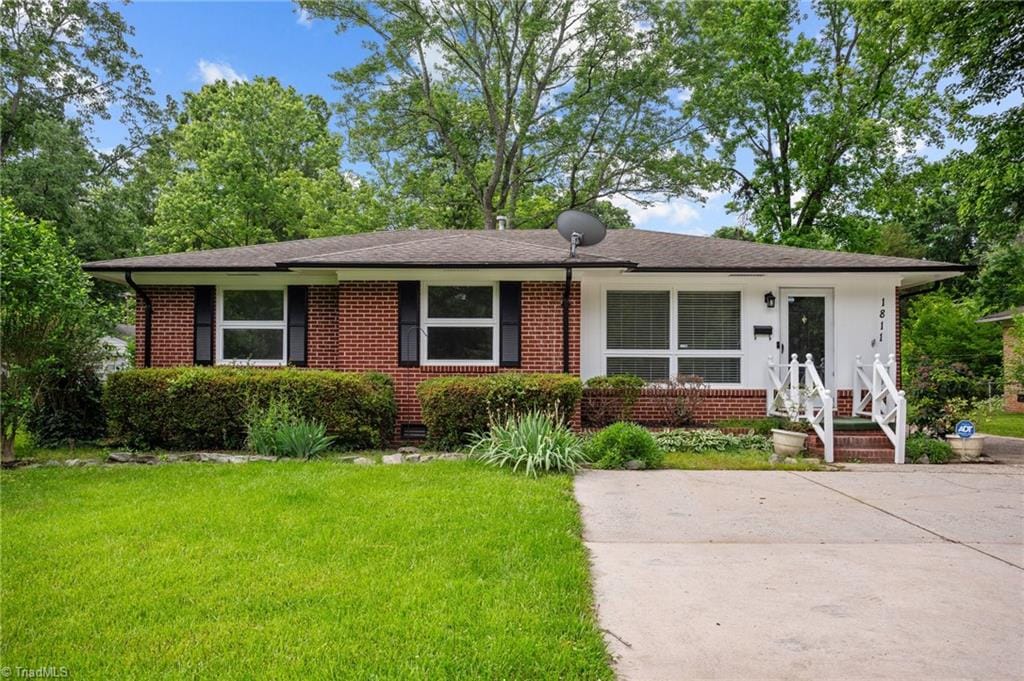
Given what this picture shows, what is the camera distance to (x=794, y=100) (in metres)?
18.6

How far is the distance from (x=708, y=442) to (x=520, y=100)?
16.7 metres

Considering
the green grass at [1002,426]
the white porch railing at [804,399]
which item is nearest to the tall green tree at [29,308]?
the white porch railing at [804,399]

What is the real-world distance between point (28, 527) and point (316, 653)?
3357 millimetres

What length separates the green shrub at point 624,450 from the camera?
22.4 feet

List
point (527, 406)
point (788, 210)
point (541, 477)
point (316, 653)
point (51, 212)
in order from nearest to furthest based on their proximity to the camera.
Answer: point (316, 653) < point (541, 477) < point (527, 406) < point (51, 212) < point (788, 210)

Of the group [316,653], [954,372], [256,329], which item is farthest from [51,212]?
[954,372]

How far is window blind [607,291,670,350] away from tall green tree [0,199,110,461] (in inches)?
305

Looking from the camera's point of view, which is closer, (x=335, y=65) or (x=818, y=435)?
(x=818, y=435)

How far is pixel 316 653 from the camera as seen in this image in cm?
254

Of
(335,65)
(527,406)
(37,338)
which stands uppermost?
(335,65)

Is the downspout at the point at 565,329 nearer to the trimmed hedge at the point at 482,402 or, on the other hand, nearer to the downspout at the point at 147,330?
the trimmed hedge at the point at 482,402

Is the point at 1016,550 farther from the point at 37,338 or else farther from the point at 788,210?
the point at 788,210

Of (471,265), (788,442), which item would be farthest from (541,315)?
(788,442)

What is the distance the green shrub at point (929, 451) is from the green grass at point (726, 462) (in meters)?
1.56
